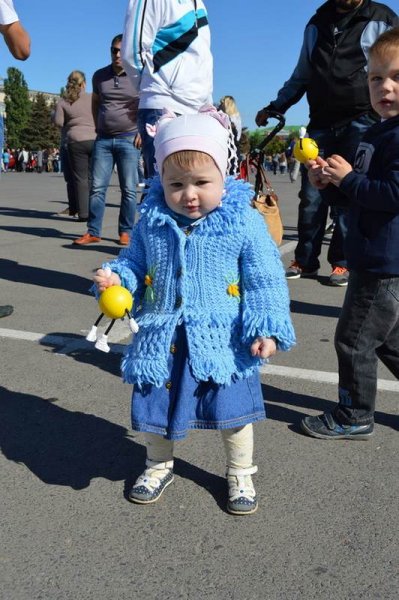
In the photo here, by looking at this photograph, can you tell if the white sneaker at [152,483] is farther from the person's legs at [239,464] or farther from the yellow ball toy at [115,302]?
the yellow ball toy at [115,302]

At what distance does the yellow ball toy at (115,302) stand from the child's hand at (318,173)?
1000 mm

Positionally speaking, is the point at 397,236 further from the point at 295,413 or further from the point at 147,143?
the point at 147,143

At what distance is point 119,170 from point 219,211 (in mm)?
5263

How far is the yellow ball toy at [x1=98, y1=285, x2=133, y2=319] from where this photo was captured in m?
2.28

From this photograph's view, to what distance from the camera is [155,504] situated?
8.24 feet

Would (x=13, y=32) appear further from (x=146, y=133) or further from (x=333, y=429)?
(x=333, y=429)

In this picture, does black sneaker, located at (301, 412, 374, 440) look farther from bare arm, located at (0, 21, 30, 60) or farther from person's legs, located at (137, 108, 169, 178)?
bare arm, located at (0, 21, 30, 60)

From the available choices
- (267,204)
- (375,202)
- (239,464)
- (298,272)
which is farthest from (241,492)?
(298,272)

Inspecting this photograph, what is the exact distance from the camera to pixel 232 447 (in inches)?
101

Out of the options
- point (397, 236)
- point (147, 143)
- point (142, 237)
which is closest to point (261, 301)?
point (142, 237)

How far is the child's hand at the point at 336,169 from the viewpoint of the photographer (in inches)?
107

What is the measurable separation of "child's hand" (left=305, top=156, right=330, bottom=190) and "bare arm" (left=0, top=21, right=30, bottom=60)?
7.79 ft

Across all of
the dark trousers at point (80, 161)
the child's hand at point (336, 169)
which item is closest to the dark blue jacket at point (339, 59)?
the child's hand at point (336, 169)

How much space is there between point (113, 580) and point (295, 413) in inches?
55.7
